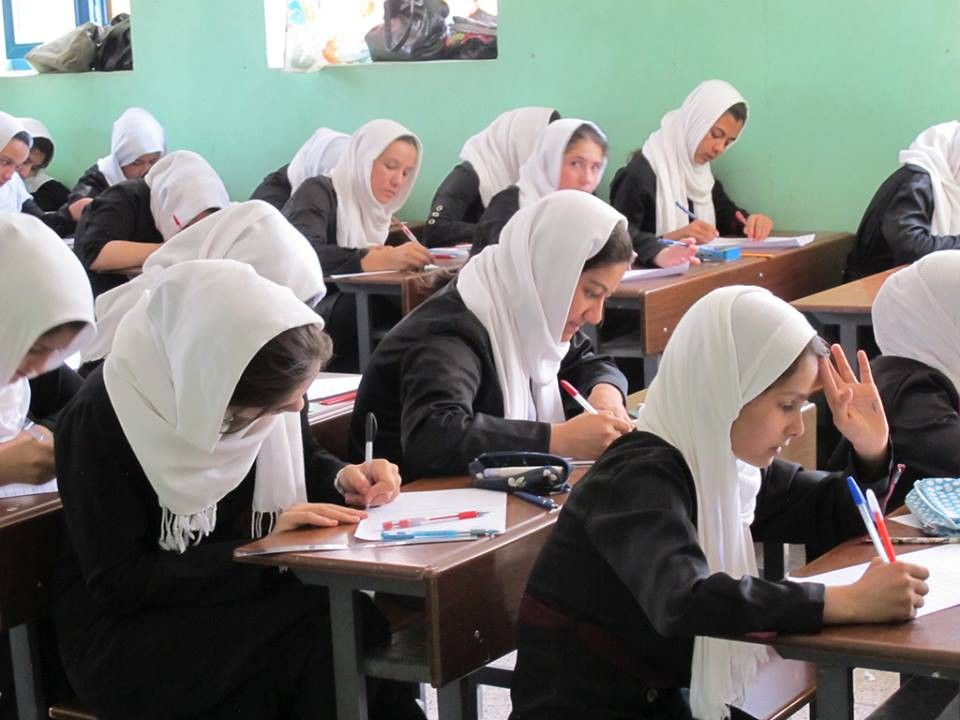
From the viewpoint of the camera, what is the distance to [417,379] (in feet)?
8.55

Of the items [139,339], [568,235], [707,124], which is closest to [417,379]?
[568,235]

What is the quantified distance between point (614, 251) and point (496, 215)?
271 centimetres

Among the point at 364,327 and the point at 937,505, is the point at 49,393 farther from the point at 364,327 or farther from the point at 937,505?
the point at 364,327

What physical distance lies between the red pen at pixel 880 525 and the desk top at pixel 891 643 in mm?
168

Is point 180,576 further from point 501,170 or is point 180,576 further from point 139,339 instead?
point 501,170

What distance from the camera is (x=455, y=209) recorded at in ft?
19.7

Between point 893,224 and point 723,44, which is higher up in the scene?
point 723,44

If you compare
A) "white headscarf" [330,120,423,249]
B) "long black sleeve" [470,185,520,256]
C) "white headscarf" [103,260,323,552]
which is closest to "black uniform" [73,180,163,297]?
"white headscarf" [330,120,423,249]

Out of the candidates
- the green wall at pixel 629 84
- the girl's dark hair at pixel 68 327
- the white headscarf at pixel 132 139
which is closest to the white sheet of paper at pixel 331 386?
the girl's dark hair at pixel 68 327

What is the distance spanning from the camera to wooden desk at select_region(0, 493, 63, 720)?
7.29 ft

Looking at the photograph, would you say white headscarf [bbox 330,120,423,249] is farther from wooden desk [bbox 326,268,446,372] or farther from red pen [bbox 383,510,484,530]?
red pen [bbox 383,510,484,530]

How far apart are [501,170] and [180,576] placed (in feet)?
13.6

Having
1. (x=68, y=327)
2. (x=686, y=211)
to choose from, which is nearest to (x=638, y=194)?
(x=686, y=211)

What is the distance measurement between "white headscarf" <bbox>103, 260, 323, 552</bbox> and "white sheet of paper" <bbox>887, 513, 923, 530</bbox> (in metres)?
0.89
